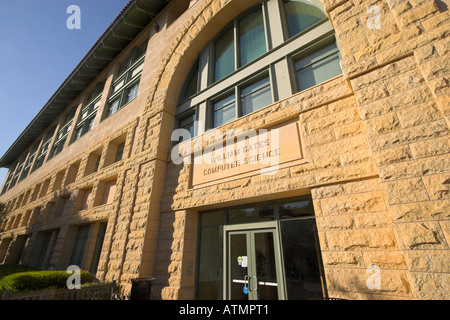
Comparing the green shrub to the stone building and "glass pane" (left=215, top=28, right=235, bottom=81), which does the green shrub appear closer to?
the stone building

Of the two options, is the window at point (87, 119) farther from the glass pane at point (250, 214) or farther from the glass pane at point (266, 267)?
the glass pane at point (266, 267)

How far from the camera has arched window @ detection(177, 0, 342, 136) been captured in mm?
6344

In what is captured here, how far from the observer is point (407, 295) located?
3348 millimetres

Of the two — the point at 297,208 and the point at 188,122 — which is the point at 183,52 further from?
the point at 297,208

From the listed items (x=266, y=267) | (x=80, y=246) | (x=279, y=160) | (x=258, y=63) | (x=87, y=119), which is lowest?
(x=266, y=267)

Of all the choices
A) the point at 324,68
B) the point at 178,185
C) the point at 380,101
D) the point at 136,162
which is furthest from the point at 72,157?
the point at 380,101

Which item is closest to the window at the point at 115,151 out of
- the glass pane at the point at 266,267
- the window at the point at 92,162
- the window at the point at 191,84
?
the window at the point at 92,162

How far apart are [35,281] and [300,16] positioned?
12819 mm

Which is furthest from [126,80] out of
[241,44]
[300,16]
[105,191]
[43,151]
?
[43,151]

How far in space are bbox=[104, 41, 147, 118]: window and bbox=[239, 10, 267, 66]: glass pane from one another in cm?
721

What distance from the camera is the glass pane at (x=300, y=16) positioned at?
697 cm

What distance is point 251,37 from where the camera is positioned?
8617mm

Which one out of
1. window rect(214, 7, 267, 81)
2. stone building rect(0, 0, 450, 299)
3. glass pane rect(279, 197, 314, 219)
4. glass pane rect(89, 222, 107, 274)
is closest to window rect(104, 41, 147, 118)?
stone building rect(0, 0, 450, 299)

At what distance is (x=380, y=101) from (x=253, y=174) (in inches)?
128
